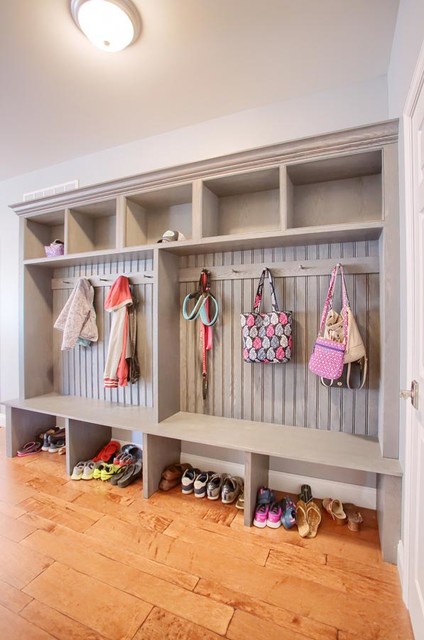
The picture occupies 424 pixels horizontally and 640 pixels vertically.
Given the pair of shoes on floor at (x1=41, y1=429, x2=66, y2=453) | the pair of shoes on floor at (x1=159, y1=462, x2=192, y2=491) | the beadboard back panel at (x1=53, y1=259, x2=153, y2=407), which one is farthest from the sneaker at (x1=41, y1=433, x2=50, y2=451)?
the pair of shoes on floor at (x1=159, y1=462, x2=192, y2=491)

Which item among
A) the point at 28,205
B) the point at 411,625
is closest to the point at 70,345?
the point at 28,205

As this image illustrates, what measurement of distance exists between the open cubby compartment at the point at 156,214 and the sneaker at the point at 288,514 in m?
1.99

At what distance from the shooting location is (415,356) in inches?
50.2

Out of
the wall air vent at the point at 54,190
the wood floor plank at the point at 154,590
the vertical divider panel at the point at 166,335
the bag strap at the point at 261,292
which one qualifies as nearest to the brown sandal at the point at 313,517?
the wood floor plank at the point at 154,590

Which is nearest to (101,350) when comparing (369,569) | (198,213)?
(198,213)

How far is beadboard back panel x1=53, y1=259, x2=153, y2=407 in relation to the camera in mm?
2592

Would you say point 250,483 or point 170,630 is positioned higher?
point 250,483

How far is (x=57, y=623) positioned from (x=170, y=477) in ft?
3.34

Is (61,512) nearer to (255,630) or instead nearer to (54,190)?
(255,630)

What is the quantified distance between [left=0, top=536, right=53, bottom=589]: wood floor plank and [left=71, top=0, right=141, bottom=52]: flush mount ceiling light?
9.08ft

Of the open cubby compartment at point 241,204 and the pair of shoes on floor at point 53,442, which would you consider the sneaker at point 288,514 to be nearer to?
the open cubby compartment at point 241,204

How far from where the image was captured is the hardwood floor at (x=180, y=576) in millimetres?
1207

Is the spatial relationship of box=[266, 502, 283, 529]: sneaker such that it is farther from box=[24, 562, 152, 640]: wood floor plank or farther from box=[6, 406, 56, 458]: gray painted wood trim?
box=[6, 406, 56, 458]: gray painted wood trim

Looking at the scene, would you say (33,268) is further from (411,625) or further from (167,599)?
(411,625)
